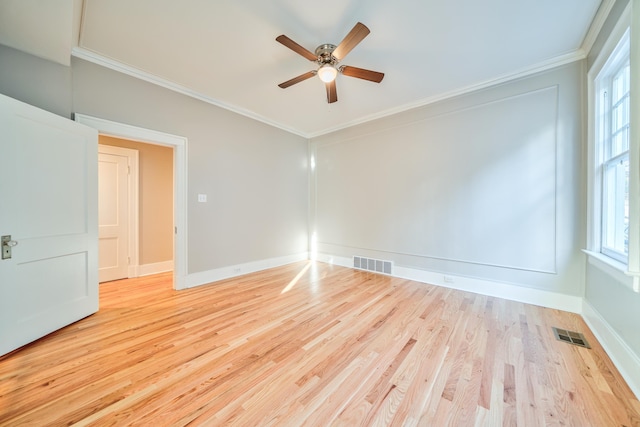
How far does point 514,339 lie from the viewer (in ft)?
6.75

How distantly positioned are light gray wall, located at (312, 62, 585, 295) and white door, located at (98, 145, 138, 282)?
3966 millimetres

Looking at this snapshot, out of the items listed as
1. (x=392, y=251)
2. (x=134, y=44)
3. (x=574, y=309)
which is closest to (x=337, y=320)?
(x=392, y=251)

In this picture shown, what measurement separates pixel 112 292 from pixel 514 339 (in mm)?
4847

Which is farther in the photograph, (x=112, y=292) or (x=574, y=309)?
(x=112, y=292)

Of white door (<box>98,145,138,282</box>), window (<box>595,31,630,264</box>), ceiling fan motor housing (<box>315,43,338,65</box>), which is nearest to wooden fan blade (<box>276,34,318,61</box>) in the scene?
ceiling fan motor housing (<box>315,43,338,65</box>)

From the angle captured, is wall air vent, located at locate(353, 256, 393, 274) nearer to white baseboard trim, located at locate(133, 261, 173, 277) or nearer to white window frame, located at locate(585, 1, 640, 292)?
white window frame, located at locate(585, 1, 640, 292)

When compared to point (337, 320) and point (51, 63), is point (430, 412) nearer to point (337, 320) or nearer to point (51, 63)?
point (337, 320)

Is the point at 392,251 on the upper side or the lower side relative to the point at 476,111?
lower

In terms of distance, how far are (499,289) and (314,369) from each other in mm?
2783

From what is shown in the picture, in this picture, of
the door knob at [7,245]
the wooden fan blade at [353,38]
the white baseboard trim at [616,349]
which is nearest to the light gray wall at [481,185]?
the white baseboard trim at [616,349]

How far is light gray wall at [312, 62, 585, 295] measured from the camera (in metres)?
2.62

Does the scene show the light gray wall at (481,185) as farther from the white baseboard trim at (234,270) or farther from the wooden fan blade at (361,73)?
the wooden fan blade at (361,73)

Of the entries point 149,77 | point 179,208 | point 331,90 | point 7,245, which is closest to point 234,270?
point 179,208

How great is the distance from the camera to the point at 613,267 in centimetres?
183
